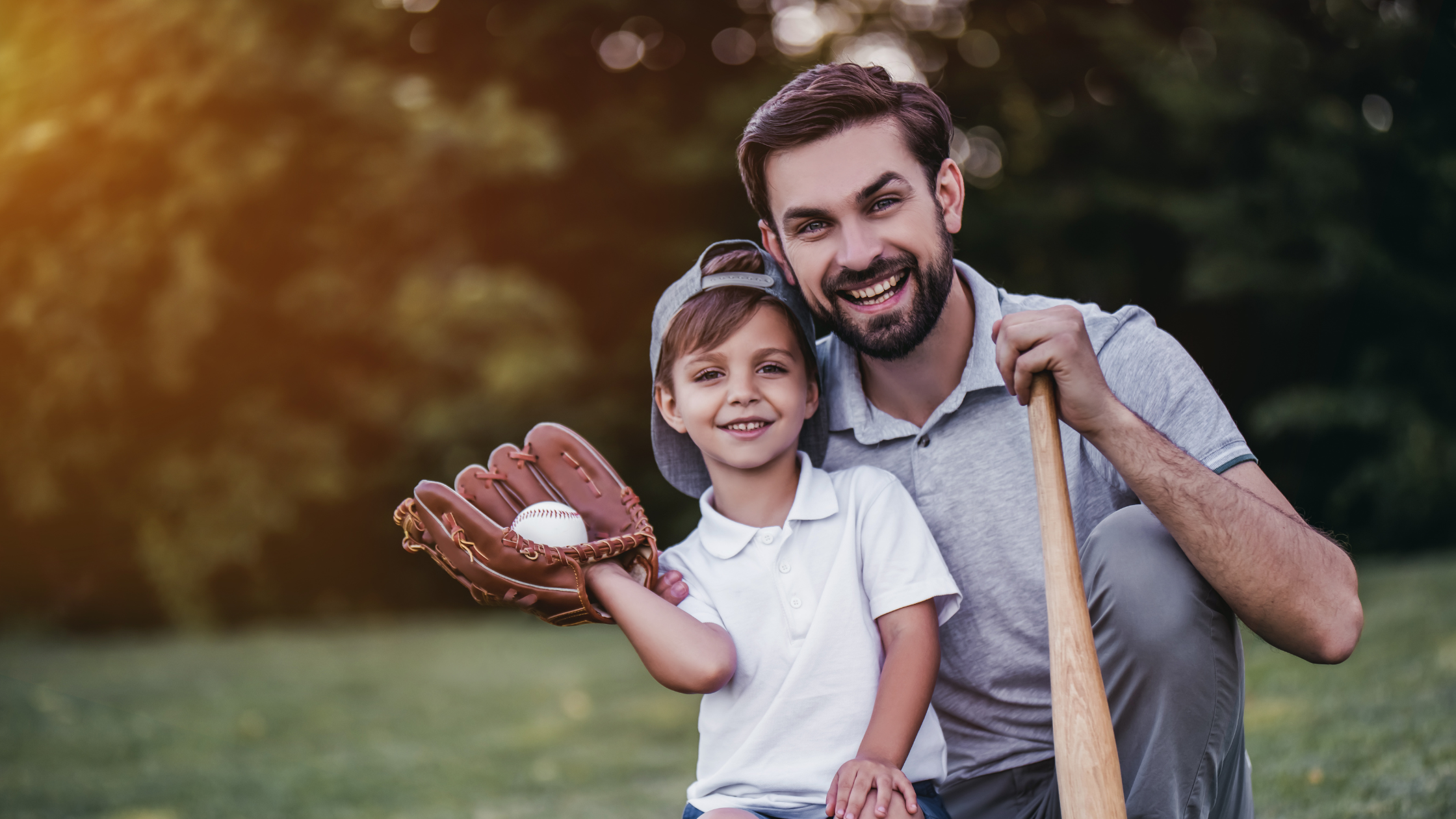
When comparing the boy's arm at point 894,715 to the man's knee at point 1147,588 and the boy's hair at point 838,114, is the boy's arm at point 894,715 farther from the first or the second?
the boy's hair at point 838,114

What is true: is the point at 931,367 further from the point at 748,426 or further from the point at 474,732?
the point at 474,732

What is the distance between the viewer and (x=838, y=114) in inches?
84.7

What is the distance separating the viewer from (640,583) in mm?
2021

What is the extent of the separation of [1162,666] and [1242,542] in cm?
23

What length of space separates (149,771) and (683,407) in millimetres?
3673

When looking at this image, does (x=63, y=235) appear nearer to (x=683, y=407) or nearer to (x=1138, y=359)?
(x=683, y=407)

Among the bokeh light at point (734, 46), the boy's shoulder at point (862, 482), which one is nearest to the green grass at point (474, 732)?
the boy's shoulder at point (862, 482)

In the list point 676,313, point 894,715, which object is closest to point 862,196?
point 676,313

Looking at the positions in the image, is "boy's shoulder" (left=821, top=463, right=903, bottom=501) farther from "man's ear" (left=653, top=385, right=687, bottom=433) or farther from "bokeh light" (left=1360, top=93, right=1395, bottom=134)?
"bokeh light" (left=1360, top=93, right=1395, bottom=134)

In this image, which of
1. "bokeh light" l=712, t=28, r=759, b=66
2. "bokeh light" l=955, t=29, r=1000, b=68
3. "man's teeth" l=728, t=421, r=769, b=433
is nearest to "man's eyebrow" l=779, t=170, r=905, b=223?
"man's teeth" l=728, t=421, r=769, b=433

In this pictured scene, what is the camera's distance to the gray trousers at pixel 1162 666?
1814mm

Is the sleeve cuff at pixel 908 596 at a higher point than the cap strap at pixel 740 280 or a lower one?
lower

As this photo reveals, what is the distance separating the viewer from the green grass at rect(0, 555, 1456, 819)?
3469 millimetres

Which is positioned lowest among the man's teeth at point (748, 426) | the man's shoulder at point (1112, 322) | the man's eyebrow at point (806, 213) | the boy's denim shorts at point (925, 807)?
the boy's denim shorts at point (925, 807)
